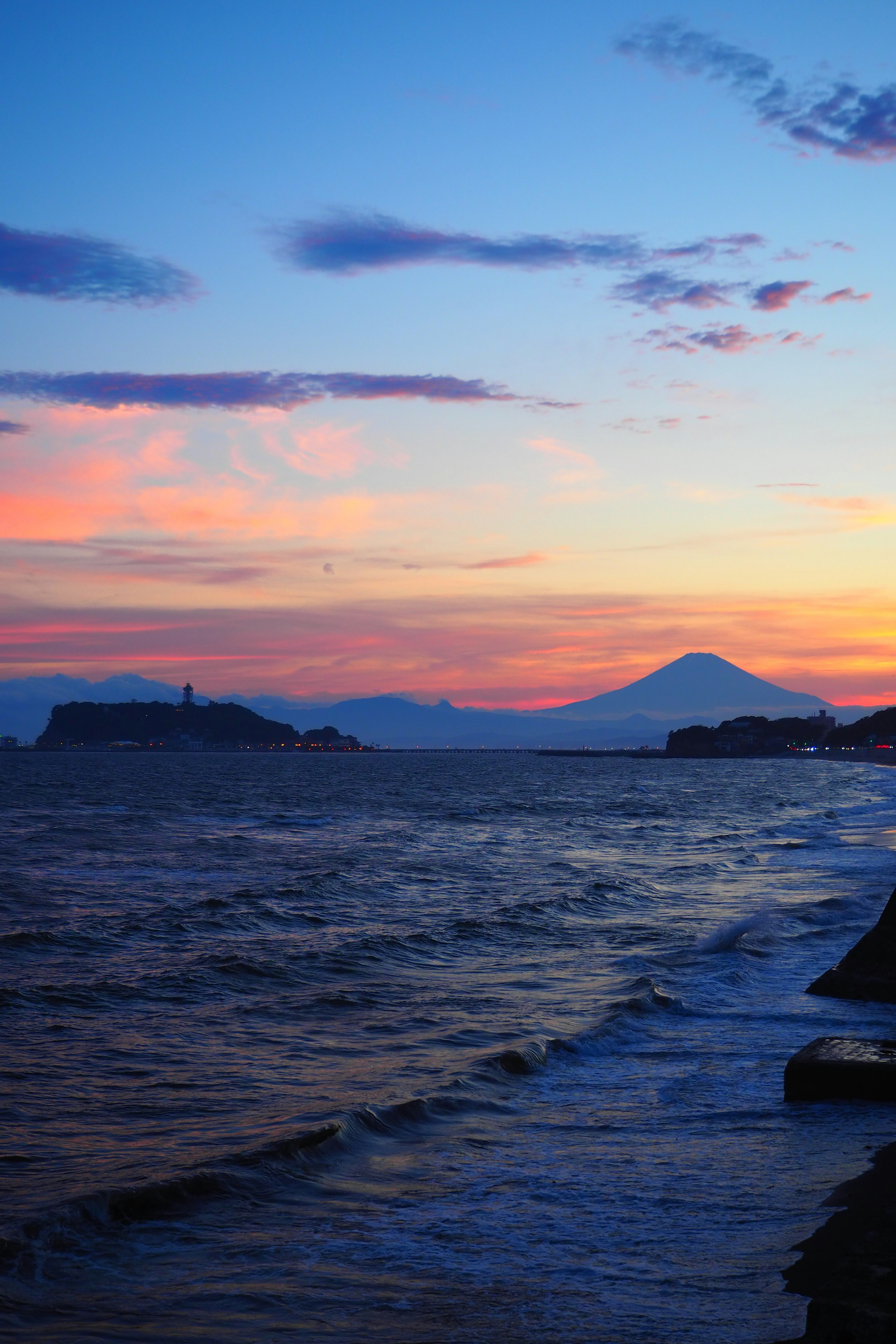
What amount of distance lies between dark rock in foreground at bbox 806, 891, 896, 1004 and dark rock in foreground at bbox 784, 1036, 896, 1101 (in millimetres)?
4465

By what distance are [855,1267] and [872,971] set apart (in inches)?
383

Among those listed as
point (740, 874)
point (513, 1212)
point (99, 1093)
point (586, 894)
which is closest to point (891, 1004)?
point (513, 1212)

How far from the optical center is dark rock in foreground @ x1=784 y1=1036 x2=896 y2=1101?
973 cm

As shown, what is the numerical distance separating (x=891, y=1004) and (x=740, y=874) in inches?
769

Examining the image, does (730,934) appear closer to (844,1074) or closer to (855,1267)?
(844,1074)

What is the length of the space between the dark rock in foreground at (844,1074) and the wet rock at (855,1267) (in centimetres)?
141

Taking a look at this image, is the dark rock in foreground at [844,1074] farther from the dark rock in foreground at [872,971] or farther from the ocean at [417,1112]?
the dark rock in foreground at [872,971]

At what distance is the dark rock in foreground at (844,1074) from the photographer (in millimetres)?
9734

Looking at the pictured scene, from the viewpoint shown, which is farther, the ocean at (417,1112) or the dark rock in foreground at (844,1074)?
the dark rock in foreground at (844,1074)

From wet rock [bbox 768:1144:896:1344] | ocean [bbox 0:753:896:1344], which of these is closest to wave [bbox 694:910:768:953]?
ocean [bbox 0:753:896:1344]

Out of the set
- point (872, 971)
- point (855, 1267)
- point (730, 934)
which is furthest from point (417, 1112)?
point (730, 934)

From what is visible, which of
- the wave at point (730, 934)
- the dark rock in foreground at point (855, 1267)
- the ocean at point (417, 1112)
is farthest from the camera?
the wave at point (730, 934)

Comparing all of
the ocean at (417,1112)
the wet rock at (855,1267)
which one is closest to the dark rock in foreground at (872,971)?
the ocean at (417,1112)

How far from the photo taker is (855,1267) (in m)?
5.71
